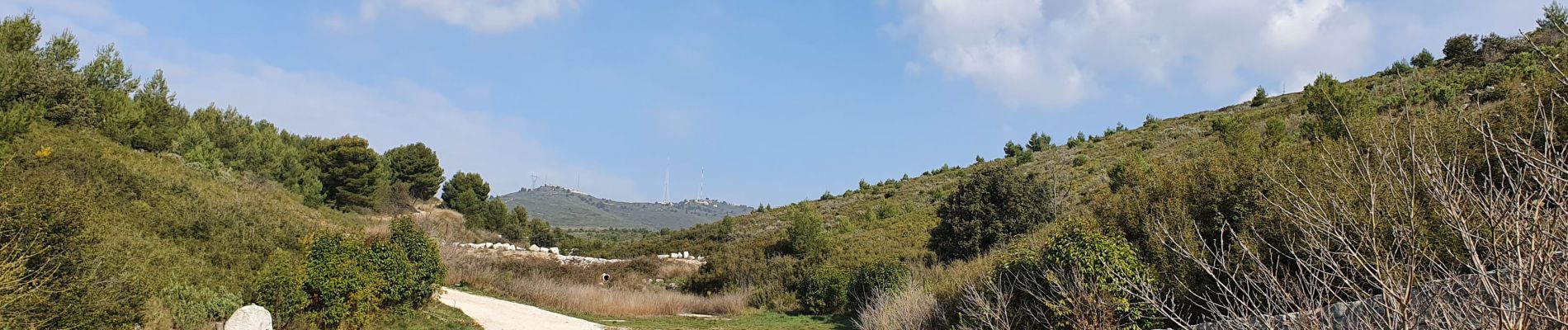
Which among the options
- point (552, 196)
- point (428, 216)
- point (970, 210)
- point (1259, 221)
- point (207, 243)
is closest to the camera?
point (1259, 221)

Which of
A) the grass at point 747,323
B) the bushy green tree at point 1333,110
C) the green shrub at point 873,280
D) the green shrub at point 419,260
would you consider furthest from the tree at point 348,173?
the bushy green tree at point 1333,110

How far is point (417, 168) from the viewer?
131 ft

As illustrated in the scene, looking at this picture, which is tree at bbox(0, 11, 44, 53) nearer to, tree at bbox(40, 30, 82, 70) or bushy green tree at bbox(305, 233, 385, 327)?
tree at bbox(40, 30, 82, 70)

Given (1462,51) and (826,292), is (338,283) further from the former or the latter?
(1462,51)

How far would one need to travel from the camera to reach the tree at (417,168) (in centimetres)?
3928

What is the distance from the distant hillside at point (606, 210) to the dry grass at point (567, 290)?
236ft

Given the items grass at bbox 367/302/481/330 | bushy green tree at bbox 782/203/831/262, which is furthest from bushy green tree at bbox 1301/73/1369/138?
grass at bbox 367/302/481/330

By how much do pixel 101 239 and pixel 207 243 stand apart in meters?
A: 3.18

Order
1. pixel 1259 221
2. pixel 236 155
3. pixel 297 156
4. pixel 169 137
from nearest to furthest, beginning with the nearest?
1. pixel 1259 221
2. pixel 169 137
3. pixel 236 155
4. pixel 297 156

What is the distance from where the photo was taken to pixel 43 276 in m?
7.76

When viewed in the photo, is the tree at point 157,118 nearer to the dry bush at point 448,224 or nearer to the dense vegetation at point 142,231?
the dense vegetation at point 142,231

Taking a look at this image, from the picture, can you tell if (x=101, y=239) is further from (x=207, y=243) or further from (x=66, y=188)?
(x=207, y=243)

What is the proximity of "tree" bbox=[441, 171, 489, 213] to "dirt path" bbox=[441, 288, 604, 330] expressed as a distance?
25.5 m

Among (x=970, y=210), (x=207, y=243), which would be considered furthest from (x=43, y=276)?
(x=970, y=210)
